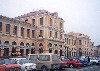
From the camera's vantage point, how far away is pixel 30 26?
48.1 meters

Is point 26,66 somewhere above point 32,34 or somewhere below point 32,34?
below

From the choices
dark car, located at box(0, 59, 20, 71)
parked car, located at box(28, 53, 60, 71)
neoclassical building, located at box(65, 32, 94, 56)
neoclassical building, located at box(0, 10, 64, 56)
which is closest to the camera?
dark car, located at box(0, 59, 20, 71)

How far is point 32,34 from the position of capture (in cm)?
4950

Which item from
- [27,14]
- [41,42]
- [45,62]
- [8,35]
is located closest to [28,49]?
[41,42]

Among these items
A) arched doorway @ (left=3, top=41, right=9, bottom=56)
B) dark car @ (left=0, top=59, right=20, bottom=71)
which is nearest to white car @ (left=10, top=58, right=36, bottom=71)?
dark car @ (left=0, top=59, right=20, bottom=71)

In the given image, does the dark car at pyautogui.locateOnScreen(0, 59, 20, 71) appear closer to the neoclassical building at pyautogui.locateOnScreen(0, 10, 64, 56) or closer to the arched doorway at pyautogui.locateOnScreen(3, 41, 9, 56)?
the neoclassical building at pyautogui.locateOnScreen(0, 10, 64, 56)

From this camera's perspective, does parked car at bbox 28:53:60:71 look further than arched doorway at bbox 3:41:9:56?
No

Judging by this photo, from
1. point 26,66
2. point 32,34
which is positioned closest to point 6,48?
point 32,34

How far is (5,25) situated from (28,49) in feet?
30.2

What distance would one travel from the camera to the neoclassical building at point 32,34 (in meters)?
40.8

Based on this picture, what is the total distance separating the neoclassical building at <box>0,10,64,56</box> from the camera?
4080cm

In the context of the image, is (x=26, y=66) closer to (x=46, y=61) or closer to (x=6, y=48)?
(x=46, y=61)

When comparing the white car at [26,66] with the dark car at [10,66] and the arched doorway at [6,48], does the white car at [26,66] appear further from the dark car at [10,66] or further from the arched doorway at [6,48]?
the arched doorway at [6,48]

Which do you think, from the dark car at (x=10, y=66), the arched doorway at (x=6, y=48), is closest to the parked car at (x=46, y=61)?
the dark car at (x=10, y=66)
